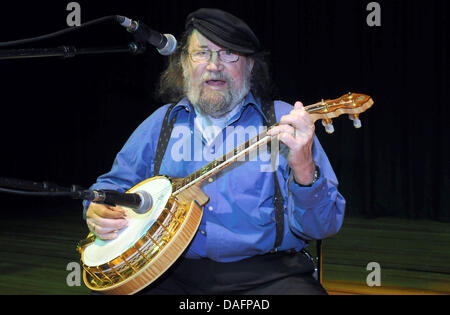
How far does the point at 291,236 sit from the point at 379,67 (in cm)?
402

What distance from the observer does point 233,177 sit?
1.91 metres

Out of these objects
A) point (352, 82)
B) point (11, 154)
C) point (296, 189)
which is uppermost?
point (352, 82)

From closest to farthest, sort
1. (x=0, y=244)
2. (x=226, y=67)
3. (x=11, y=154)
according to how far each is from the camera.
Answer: (x=226, y=67)
(x=0, y=244)
(x=11, y=154)

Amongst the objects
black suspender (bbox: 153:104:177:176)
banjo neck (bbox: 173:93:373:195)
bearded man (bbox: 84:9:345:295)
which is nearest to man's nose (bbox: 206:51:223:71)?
bearded man (bbox: 84:9:345:295)

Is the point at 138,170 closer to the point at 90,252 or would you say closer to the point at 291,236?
the point at 90,252

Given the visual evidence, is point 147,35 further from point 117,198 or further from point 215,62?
point 215,62

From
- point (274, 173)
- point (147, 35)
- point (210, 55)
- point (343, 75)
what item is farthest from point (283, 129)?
point (343, 75)

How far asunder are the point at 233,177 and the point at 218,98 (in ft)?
1.17

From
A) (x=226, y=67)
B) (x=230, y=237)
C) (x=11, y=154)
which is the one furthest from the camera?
(x=11, y=154)

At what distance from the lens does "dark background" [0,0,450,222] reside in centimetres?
521

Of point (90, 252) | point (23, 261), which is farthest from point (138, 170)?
point (23, 261)

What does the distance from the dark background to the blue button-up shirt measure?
3116mm

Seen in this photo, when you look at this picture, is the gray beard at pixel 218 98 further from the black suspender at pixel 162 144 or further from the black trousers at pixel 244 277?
the black trousers at pixel 244 277

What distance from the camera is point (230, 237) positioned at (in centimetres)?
182
